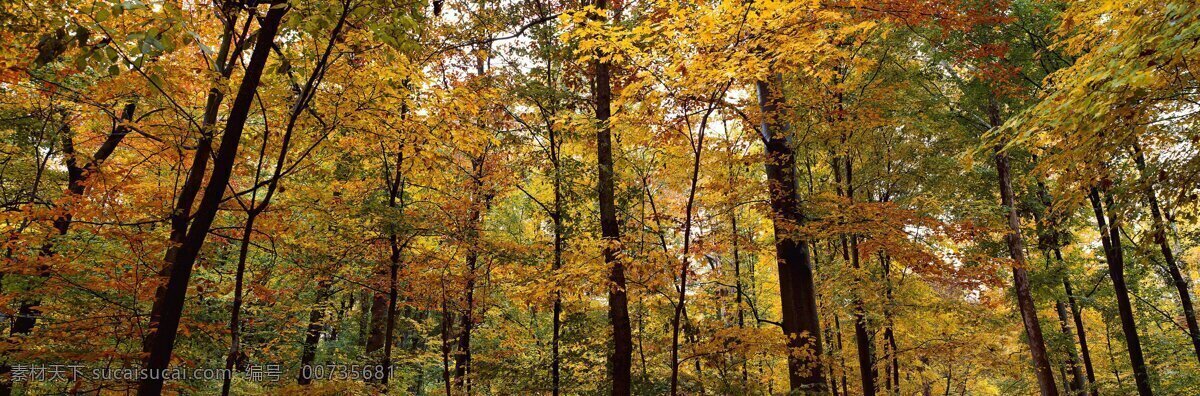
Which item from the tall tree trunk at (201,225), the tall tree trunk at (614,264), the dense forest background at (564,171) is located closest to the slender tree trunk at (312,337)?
the dense forest background at (564,171)

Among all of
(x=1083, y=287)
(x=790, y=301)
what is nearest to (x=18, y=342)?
(x=790, y=301)

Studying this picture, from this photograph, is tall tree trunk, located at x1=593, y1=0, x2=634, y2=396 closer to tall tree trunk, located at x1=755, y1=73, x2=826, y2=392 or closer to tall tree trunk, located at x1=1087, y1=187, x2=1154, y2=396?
tall tree trunk, located at x1=755, y1=73, x2=826, y2=392

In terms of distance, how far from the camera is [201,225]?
3033 millimetres

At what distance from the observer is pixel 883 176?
10.9 meters

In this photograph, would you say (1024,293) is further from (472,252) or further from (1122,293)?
(472,252)

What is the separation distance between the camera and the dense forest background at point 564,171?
13.2 ft

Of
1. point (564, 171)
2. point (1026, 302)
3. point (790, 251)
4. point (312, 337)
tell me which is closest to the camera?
point (790, 251)

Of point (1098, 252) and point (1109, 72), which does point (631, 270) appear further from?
point (1098, 252)

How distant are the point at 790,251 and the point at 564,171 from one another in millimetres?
4060

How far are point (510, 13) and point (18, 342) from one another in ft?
25.3

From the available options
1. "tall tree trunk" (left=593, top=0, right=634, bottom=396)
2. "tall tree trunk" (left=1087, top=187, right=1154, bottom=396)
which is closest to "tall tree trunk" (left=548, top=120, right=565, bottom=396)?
"tall tree trunk" (left=593, top=0, right=634, bottom=396)

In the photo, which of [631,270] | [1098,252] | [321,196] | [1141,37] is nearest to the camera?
[1141,37]

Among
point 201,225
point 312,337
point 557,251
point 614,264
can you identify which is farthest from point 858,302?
point 312,337

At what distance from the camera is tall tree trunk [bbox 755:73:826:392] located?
7930mm
